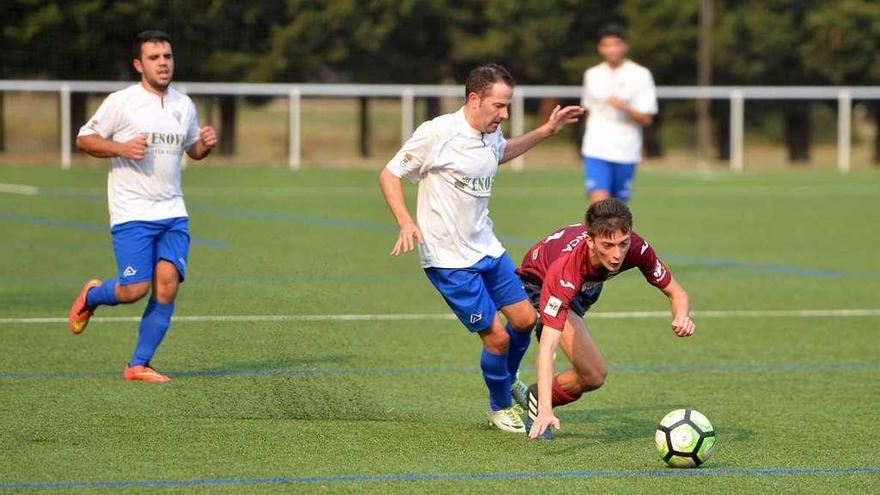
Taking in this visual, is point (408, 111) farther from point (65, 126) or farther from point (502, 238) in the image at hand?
point (502, 238)

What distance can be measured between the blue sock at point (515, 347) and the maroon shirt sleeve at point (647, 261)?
883 mm

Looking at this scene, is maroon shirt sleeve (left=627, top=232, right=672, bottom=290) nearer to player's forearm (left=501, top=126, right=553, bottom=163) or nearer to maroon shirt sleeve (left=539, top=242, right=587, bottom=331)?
maroon shirt sleeve (left=539, top=242, right=587, bottom=331)

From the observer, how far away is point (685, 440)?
647 cm

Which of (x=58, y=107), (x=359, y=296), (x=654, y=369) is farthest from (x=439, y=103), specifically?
(x=654, y=369)

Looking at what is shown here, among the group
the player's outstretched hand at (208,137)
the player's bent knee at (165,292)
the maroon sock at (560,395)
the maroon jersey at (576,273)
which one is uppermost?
the player's outstretched hand at (208,137)

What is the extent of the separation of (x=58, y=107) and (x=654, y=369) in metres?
25.0

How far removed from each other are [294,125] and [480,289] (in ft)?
84.4

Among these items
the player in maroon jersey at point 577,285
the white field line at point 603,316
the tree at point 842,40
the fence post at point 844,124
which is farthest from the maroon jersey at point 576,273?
the tree at point 842,40

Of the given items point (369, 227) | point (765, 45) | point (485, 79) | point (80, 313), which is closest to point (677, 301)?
point (485, 79)

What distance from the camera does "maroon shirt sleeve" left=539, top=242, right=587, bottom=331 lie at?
22.2 ft

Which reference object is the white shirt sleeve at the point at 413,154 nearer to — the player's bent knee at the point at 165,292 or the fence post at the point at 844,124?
the player's bent knee at the point at 165,292

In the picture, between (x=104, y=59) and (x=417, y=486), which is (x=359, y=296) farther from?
(x=104, y=59)

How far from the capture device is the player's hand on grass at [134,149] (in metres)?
8.60

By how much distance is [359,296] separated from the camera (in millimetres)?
12602
